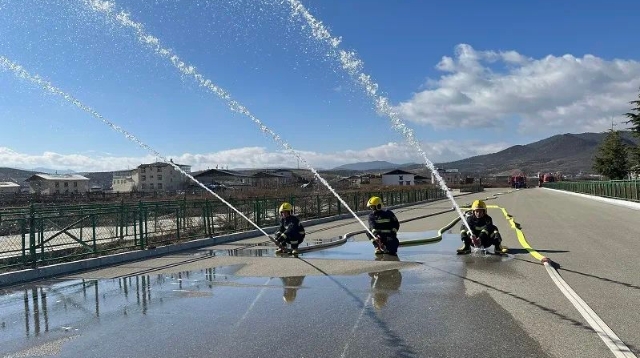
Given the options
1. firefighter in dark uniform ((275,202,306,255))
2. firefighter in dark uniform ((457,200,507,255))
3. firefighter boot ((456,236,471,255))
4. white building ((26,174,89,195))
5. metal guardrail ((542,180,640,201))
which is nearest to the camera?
firefighter in dark uniform ((457,200,507,255))

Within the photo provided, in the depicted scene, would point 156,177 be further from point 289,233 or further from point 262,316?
point 262,316

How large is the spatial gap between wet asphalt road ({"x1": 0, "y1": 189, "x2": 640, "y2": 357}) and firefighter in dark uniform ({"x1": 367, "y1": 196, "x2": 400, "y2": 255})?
1.99ft

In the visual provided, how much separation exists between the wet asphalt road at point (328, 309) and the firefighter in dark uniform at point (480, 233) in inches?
21.3

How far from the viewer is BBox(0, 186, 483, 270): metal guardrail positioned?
13.1m

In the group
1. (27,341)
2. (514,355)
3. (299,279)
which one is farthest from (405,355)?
(299,279)

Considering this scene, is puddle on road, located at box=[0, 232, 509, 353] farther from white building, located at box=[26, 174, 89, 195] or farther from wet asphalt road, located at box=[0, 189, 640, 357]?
white building, located at box=[26, 174, 89, 195]

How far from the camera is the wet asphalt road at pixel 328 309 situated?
582 centimetres

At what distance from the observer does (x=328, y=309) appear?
756cm

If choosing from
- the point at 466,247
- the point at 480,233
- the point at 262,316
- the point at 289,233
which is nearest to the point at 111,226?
the point at 289,233

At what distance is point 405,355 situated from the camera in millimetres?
5383

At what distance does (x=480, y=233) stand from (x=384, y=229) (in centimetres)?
229

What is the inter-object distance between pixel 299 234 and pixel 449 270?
4.88 metres

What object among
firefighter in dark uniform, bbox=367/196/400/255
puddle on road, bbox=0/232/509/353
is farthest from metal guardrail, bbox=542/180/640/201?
puddle on road, bbox=0/232/509/353

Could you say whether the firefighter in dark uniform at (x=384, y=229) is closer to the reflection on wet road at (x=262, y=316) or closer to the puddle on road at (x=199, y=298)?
the puddle on road at (x=199, y=298)
